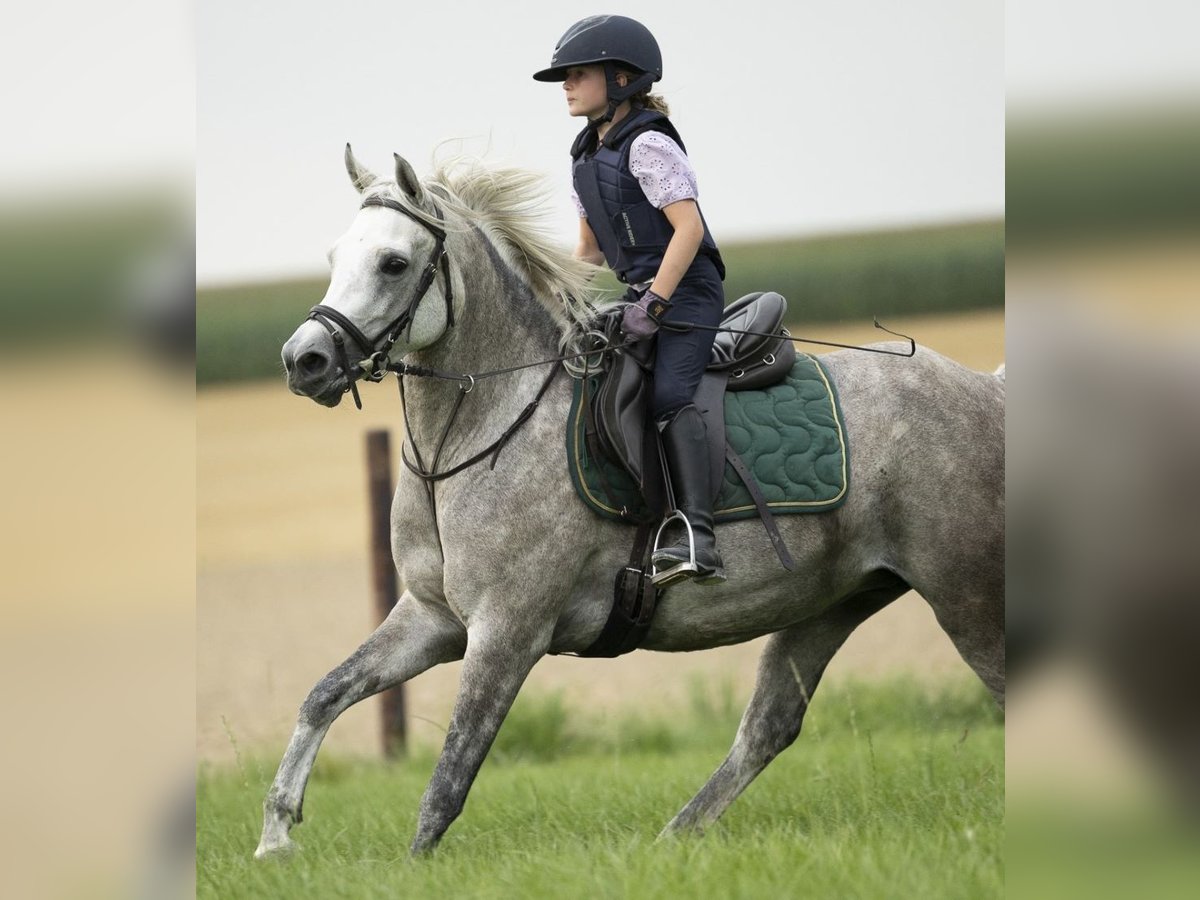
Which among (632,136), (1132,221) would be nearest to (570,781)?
(632,136)

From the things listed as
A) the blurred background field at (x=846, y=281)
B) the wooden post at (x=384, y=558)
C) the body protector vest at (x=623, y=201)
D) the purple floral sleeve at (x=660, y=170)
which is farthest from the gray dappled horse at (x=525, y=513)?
the blurred background field at (x=846, y=281)

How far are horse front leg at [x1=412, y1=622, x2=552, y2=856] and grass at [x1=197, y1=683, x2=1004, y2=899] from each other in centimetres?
15

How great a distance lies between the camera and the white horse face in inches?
141

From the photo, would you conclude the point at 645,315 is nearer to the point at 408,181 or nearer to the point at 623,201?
the point at 623,201

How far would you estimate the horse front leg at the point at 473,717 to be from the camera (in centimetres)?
378

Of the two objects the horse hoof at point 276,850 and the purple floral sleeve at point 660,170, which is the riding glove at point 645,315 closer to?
the purple floral sleeve at point 660,170

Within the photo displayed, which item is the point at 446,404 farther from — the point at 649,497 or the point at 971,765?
the point at 971,765

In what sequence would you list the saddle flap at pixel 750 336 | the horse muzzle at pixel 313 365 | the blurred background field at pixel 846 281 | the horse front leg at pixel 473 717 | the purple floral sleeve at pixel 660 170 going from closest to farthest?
the horse muzzle at pixel 313 365, the horse front leg at pixel 473 717, the purple floral sleeve at pixel 660 170, the saddle flap at pixel 750 336, the blurred background field at pixel 846 281

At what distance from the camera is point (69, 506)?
5.56 feet

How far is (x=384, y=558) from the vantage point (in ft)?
24.7

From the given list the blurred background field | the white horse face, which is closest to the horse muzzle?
the white horse face

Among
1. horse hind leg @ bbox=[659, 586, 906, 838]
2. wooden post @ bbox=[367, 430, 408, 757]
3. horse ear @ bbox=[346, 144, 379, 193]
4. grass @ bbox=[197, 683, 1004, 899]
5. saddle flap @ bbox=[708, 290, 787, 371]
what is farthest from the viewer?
wooden post @ bbox=[367, 430, 408, 757]

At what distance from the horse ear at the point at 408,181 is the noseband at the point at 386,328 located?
0.07m

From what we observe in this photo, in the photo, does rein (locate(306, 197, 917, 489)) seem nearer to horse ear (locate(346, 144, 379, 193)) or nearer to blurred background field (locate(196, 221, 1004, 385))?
horse ear (locate(346, 144, 379, 193))
